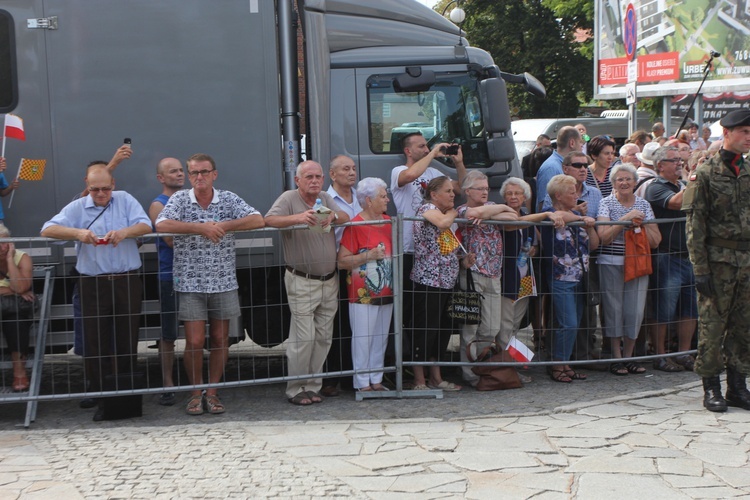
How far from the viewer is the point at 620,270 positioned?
758 cm

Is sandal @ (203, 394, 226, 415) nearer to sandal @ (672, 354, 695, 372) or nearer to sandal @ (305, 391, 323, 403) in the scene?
sandal @ (305, 391, 323, 403)

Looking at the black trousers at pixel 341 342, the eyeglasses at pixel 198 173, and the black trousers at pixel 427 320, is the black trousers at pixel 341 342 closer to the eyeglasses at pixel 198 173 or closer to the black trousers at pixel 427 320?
the black trousers at pixel 427 320

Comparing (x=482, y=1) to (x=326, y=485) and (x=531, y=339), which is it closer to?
(x=531, y=339)

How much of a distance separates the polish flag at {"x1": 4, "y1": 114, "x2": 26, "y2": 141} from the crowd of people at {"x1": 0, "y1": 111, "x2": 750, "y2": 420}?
586 millimetres

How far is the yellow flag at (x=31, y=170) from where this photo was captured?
6785 millimetres

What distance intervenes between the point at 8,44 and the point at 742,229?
17.1 feet

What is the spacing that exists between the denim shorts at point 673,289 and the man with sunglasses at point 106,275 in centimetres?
405

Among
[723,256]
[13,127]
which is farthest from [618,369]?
[13,127]

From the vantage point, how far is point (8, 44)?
6.79 meters

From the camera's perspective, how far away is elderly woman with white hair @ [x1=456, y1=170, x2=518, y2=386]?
23.4 ft

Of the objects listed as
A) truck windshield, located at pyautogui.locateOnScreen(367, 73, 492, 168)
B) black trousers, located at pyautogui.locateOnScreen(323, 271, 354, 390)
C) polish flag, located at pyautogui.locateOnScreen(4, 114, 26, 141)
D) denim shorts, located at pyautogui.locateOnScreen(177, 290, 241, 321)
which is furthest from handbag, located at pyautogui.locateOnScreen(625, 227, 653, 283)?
polish flag, located at pyautogui.locateOnScreen(4, 114, 26, 141)

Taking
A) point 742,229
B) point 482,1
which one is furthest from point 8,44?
point 482,1

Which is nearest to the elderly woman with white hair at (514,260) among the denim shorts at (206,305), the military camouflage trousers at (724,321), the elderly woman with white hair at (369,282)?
the elderly woman with white hair at (369,282)

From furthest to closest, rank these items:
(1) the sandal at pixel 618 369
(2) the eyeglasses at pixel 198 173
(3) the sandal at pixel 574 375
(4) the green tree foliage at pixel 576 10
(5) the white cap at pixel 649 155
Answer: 1. (4) the green tree foliage at pixel 576 10
2. (5) the white cap at pixel 649 155
3. (1) the sandal at pixel 618 369
4. (3) the sandal at pixel 574 375
5. (2) the eyeglasses at pixel 198 173
